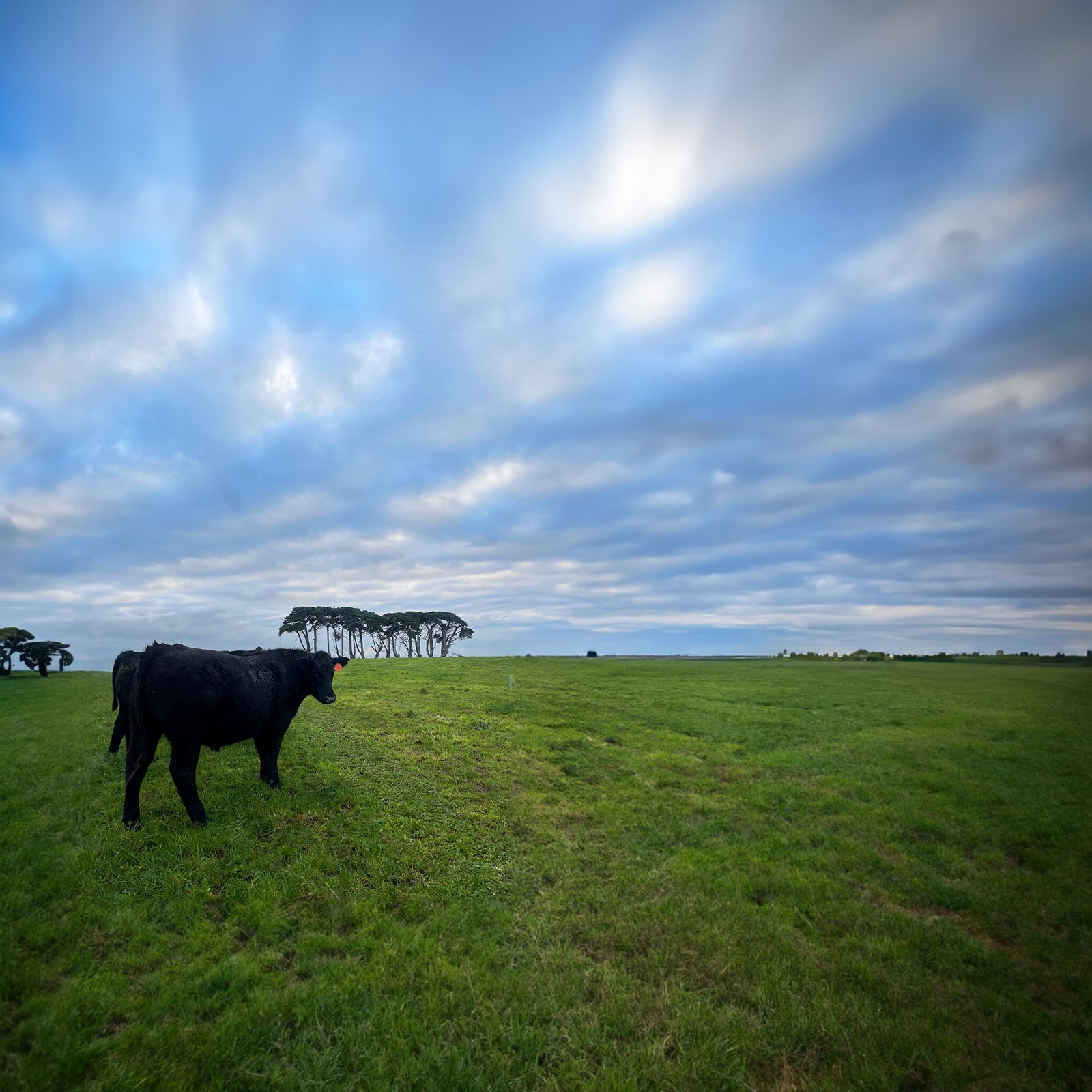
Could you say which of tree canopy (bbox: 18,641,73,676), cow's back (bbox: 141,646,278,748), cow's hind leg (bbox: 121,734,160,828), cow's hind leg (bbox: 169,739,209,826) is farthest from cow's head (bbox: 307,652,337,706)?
tree canopy (bbox: 18,641,73,676)

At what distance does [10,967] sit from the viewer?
20.3 ft

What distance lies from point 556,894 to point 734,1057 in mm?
3668

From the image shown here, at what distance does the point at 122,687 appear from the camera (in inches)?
551

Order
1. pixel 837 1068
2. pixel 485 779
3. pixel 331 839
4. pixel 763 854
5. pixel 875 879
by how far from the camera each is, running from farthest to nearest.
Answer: pixel 485 779 < pixel 763 854 < pixel 875 879 < pixel 331 839 < pixel 837 1068

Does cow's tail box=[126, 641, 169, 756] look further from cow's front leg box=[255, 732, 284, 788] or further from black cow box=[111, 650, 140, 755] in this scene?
black cow box=[111, 650, 140, 755]

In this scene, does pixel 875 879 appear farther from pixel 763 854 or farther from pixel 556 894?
pixel 556 894

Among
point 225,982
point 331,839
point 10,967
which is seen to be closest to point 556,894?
point 331,839

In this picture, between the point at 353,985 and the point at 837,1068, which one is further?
the point at 353,985

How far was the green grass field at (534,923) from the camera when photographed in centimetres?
572

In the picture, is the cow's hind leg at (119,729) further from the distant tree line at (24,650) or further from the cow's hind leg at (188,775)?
the distant tree line at (24,650)

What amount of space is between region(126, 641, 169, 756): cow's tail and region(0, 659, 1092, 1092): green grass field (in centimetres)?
158

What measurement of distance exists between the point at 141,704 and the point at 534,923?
314 inches

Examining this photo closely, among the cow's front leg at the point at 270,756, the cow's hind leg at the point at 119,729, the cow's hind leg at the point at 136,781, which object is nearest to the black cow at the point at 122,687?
the cow's hind leg at the point at 119,729

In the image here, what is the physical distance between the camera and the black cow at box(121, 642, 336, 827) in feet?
31.0
